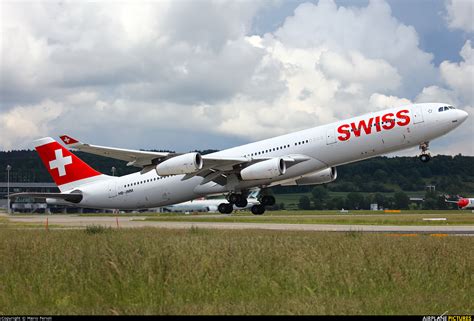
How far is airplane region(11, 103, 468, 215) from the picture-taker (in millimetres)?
37781

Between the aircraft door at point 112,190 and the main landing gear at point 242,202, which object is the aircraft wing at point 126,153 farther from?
the aircraft door at point 112,190

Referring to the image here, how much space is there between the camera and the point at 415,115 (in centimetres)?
3756

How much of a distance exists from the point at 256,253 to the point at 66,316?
746cm

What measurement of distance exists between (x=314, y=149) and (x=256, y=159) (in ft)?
13.6

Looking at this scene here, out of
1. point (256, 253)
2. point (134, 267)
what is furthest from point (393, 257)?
point (134, 267)

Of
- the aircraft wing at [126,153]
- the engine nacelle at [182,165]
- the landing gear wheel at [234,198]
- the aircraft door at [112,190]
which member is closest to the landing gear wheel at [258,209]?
the landing gear wheel at [234,198]

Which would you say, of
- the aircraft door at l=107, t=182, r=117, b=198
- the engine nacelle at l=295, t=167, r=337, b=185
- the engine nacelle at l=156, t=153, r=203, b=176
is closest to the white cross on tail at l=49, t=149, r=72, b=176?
the aircraft door at l=107, t=182, r=117, b=198

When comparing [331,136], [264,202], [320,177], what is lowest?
[264,202]

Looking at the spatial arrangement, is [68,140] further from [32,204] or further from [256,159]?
[32,204]

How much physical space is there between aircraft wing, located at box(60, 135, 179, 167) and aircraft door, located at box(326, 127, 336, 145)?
967 centimetres

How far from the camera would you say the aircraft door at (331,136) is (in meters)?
39.0

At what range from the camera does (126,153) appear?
41.1 meters

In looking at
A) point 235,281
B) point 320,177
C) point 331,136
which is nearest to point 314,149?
point 331,136

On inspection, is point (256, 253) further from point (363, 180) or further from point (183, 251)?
point (363, 180)
